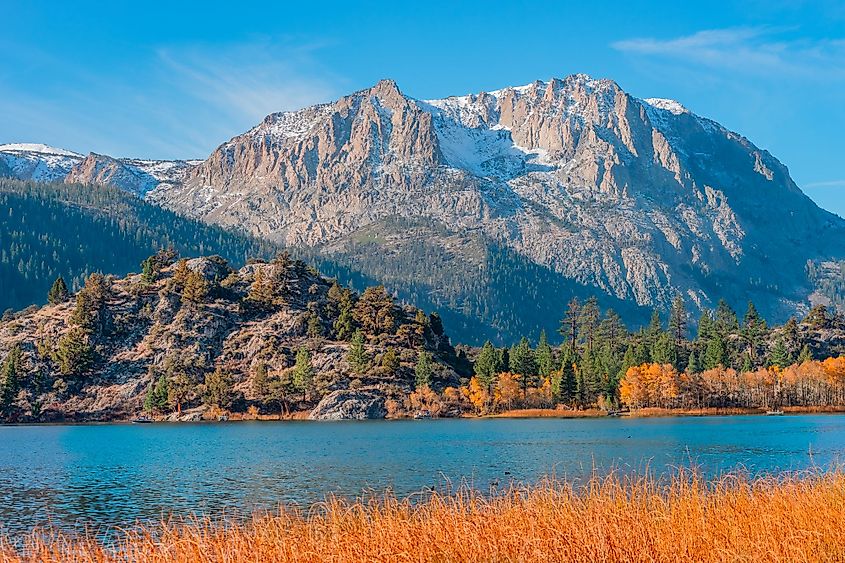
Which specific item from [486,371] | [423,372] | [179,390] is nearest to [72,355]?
[179,390]

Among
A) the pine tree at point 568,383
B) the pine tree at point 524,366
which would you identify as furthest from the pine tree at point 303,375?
the pine tree at point 568,383

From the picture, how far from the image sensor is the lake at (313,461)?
51.9m

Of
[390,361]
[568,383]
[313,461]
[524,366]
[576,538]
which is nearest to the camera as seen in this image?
[576,538]

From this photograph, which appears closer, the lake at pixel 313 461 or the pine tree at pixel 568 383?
the lake at pixel 313 461

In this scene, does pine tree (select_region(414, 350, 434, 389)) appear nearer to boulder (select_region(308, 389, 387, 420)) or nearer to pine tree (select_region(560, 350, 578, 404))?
boulder (select_region(308, 389, 387, 420))

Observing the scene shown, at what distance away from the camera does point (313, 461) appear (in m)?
79.1

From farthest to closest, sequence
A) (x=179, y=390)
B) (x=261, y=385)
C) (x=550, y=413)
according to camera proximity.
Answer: (x=179, y=390)
(x=261, y=385)
(x=550, y=413)

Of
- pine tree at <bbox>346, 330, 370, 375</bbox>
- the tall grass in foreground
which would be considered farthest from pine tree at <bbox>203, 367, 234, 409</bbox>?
the tall grass in foreground

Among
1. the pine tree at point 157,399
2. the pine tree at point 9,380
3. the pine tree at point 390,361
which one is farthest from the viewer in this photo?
the pine tree at point 390,361

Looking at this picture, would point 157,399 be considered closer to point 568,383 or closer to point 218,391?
point 218,391

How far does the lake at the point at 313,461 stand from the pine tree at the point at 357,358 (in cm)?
5648

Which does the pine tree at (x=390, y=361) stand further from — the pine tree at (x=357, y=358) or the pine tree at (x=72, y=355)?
the pine tree at (x=72, y=355)

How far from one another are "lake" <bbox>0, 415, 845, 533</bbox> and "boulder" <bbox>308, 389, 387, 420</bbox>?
46435 mm

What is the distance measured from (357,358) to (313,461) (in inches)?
4280
